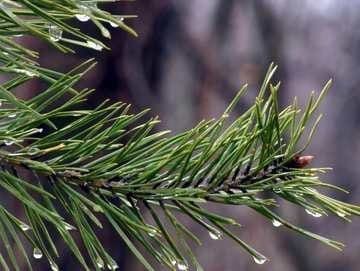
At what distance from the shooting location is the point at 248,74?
2.31 m

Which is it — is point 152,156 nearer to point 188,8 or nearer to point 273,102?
point 273,102

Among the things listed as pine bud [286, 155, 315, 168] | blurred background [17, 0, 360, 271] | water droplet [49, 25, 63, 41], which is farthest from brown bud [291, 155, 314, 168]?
blurred background [17, 0, 360, 271]

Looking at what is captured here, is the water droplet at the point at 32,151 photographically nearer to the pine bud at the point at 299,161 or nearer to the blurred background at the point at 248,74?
the pine bud at the point at 299,161

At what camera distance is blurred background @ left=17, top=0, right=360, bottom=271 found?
225 centimetres

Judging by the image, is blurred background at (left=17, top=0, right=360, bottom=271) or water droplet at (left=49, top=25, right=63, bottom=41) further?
blurred background at (left=17, top=0, right=360, bottom=271)

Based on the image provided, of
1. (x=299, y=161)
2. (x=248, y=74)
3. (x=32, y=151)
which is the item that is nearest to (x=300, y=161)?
(x=299, y=161)

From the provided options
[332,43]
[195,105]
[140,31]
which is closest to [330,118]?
[332,43]

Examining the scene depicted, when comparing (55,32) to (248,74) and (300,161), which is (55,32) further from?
(248,74)

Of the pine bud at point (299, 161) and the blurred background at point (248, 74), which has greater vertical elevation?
the pine bud at point (299, 161)

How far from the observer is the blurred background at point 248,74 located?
2254mm

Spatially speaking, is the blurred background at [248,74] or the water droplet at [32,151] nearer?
the water droplet at [32,151]

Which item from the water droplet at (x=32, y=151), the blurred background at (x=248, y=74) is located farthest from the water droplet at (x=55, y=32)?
the blurred background at (x=248, y=74)

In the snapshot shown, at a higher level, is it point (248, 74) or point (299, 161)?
point (299, 161)

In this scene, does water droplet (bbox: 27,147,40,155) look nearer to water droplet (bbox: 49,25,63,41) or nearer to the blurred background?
water droplet (bbox: 49,25,63,41)
